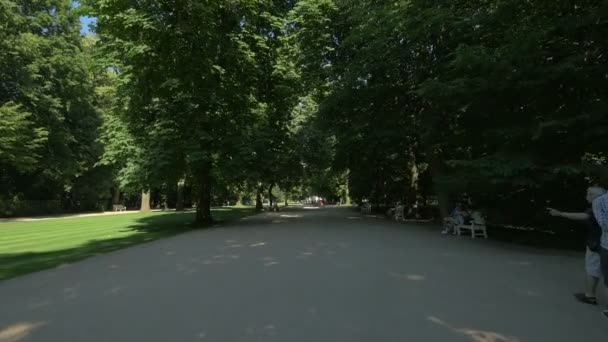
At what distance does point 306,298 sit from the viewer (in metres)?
6.78

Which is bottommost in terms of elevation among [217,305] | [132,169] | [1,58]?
[217,305]

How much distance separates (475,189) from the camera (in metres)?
13.5

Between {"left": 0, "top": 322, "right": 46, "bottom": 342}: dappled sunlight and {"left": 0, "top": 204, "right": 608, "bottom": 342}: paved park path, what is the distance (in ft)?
0.04

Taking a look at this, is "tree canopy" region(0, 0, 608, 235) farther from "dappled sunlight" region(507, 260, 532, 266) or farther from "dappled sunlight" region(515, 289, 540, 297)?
"dappled sunlight" region(507, 260, 532, 266)

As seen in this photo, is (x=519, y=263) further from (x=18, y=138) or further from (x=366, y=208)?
(x=18, y=138)

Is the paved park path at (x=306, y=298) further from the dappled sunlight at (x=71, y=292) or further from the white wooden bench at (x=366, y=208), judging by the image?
the white wooden bench at (x=366, y=208)

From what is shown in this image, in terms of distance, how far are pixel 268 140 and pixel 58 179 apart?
30058 mm

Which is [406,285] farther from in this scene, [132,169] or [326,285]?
[132,169]

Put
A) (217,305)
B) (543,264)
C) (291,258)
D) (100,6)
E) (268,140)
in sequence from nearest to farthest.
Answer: (217,305)
(543,264)
(291,258)
(100,6)
(268,140)

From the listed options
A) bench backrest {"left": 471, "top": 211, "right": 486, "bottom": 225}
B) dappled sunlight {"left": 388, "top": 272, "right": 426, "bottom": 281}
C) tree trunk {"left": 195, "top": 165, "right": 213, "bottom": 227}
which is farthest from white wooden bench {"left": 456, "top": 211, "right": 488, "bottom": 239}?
tree trunk {"left": 195, "top": 165, "right": 213, "bottom": 227}

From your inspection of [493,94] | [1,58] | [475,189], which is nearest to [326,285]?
[475,189]

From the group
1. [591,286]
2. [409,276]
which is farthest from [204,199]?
[591,286]

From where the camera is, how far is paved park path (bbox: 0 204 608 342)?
5.24 metres

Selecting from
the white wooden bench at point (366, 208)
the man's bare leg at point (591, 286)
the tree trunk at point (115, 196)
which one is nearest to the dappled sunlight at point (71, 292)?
the man's bare leg at point (591, 286)
